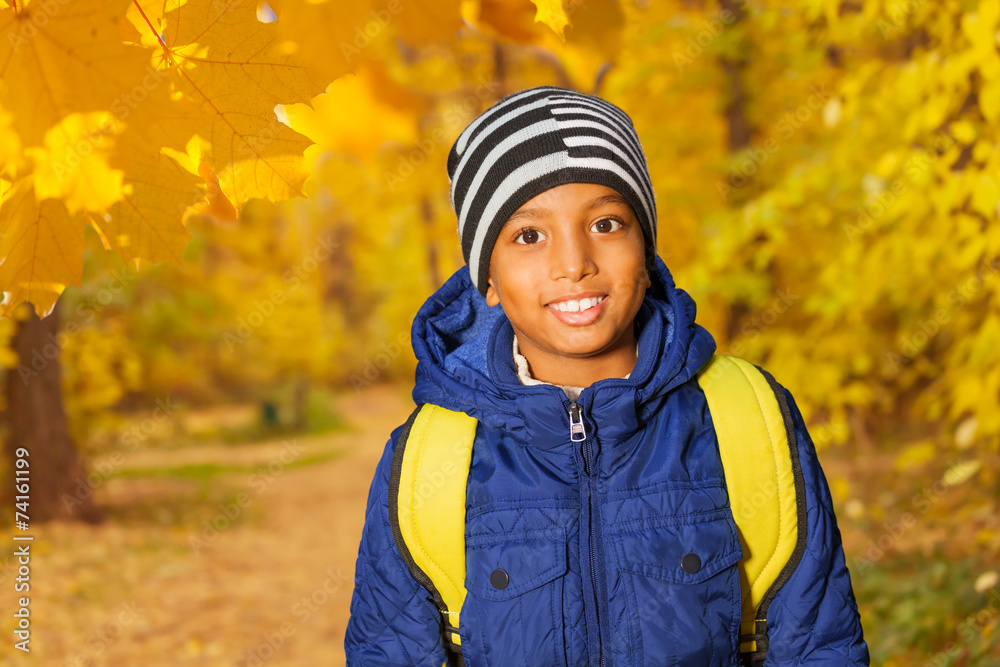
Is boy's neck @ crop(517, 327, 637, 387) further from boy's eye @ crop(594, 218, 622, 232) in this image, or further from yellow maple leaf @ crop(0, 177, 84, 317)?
yellow maple leaf @ crop(0, 177, 84, 317)

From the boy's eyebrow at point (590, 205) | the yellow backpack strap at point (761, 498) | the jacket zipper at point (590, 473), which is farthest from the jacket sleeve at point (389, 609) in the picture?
the yellow backpack strap at point (761, 498)

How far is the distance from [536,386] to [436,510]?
33 cm

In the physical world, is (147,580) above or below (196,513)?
below

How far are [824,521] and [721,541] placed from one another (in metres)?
0.22

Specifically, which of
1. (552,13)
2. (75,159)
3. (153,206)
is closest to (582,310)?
(552,13)

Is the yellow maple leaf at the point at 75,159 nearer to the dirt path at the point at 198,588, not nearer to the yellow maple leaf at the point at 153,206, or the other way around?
the yellow maple leaf at the point at 153,206

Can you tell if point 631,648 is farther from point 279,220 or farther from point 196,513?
point 279,220

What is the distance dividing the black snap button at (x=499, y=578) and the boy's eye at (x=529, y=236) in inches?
27.2

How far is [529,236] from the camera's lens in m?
1.60

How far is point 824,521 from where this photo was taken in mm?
1474

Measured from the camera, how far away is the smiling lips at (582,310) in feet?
4.97

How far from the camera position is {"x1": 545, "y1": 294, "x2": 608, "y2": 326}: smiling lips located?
4.97 ft

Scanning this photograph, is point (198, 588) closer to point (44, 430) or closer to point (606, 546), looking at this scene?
point (44, 430)

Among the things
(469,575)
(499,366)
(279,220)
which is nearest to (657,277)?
(499,366)
